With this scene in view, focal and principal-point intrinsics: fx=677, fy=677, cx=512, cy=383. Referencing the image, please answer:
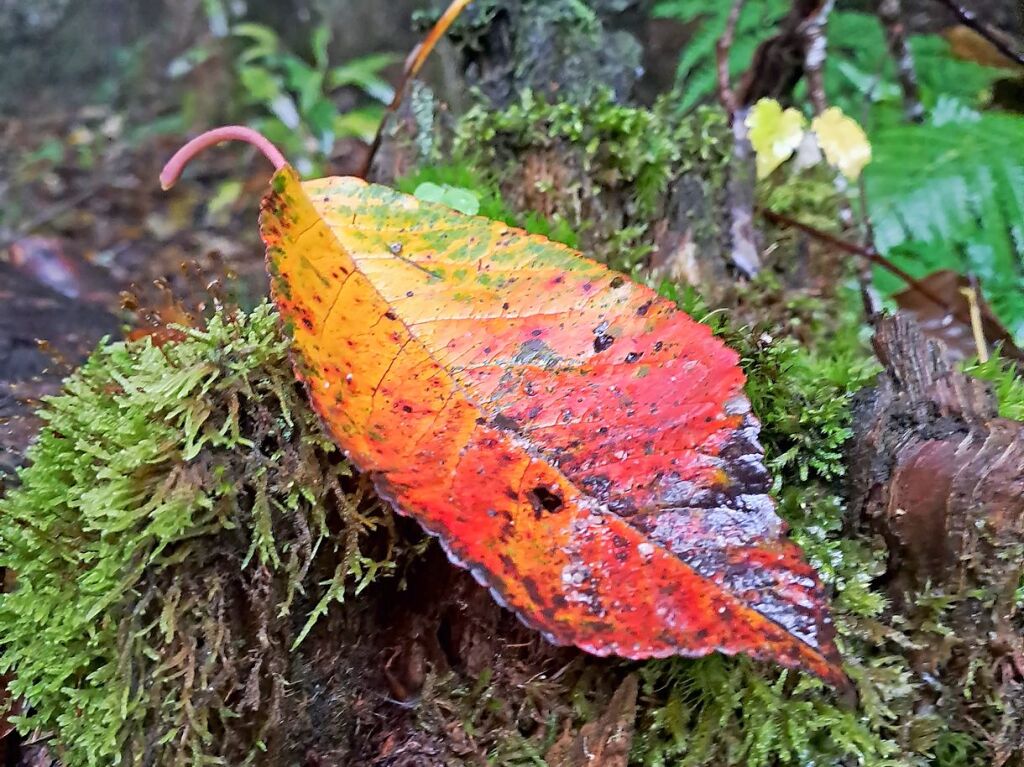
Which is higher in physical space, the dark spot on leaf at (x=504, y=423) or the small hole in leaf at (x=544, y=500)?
the dark spot on leaf at (x=504, y=423)

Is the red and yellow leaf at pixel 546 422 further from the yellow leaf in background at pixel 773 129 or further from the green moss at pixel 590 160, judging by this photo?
the yellow leaf in background at pixel 773 129

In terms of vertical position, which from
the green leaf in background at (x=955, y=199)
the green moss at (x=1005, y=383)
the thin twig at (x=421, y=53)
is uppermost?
the thin twig at (x=421, y=53)

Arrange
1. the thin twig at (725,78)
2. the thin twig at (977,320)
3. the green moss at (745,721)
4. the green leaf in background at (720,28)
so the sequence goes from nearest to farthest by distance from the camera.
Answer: the green moss at (745,721)
the thin twig at (977,320)
the thin twig at (725,78)
the green leaf in background at (720,28)

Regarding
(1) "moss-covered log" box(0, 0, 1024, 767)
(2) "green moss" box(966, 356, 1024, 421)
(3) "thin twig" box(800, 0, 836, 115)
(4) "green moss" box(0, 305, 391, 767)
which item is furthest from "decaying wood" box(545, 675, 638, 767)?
(3) "thin twig" box(800, 0, 836, 115)

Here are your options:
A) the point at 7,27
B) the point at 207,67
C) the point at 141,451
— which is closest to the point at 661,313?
the point at 141,451

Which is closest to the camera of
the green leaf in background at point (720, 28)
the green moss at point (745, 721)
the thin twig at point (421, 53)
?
the green moss at point (745, 721)

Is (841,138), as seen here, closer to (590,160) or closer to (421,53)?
(590,160)

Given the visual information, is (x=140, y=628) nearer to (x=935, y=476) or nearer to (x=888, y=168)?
(x=935, y=476)

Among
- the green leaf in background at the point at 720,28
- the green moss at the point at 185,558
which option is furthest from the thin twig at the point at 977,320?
the green leaf in background at the point at 720,28
